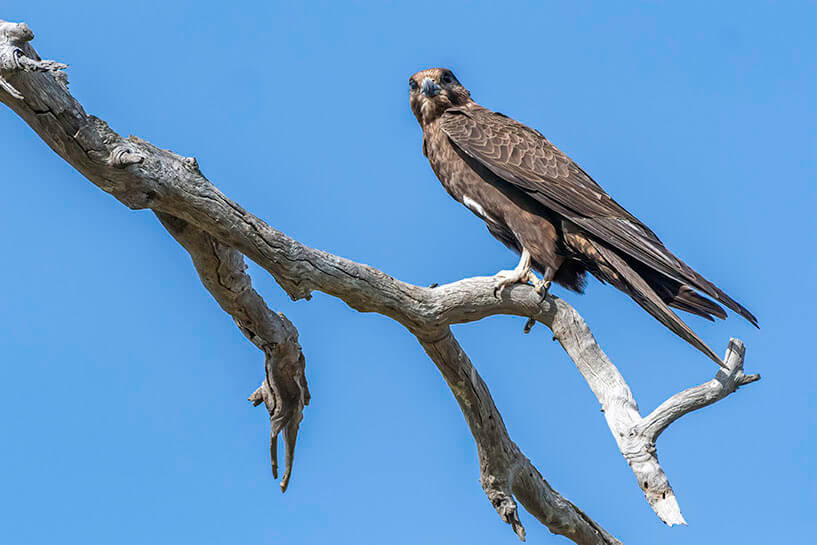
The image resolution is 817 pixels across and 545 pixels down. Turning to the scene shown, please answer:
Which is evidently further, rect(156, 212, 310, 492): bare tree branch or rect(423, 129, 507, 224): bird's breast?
rect(423, 129, 507, 224): bird's breast

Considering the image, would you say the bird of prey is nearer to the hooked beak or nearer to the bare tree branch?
the hooked beak

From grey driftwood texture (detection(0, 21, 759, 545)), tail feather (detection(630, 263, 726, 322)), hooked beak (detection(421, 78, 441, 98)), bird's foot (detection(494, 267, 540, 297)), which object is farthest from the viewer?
hooked beak (detection(421, 78, 441, 98))

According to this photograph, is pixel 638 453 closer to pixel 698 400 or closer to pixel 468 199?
pixel 698 400

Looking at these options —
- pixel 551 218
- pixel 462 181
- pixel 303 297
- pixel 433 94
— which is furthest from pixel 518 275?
pixel 433 94

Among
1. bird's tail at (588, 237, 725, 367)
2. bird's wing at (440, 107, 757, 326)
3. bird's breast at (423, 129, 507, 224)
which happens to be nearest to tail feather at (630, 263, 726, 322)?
bird's tail at (588, 237, 725, 367)

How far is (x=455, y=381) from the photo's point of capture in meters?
4.99

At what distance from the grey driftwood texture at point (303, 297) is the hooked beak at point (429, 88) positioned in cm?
192

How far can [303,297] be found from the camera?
14.0 ft

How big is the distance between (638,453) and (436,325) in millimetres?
1259

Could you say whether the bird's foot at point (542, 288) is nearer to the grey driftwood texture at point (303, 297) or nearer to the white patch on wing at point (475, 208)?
the grey driftwood texture at point (303, 297)

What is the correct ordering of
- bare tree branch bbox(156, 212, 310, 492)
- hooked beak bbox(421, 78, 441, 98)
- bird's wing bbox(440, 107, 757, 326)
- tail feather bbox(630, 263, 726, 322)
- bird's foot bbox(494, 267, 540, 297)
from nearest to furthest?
bare tree branch bbox(156, 212, 310, 492), bird's foot bbox(494, 267, 540, 297), bird's wing bbox(440, 107, 757, 326), tail feather bbox(630, 263, 726, 322), hooked beak bbox(421, 78, 441, 98)

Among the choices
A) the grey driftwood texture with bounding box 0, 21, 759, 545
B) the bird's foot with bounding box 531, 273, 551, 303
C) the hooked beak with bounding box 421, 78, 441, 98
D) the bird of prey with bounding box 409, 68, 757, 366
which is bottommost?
the grey driftwood texture with bounding box 0, 21, 759, 545

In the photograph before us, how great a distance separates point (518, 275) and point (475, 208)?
0.83 m

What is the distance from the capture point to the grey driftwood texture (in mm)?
3646
